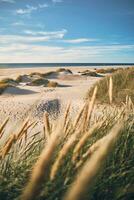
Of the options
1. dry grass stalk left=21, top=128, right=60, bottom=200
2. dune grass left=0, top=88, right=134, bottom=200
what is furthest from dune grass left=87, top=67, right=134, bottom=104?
dry grass stalk left=21, top=128, right=60, bottom=200

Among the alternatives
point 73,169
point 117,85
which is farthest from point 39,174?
point 117,85

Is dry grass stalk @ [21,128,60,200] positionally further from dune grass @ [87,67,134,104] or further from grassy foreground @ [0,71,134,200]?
dune grass @ [87,67,134,104]

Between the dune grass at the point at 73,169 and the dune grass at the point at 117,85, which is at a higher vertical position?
the dune grass at the point at 73,169

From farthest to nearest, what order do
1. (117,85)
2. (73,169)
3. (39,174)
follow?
(117,85)
(73,169)
(39,174)

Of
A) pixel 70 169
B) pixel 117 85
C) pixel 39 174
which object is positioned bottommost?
pixel 117 85

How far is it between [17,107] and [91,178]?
9471 mm

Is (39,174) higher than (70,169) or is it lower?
higher

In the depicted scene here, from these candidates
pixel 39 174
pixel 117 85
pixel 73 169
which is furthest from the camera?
pixel 117 85

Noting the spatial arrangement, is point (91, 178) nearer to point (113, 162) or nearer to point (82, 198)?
point (82, 198)

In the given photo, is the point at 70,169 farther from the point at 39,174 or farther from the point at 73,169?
the point at 39,174

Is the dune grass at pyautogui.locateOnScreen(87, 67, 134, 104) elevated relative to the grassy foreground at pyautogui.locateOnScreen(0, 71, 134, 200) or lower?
lower

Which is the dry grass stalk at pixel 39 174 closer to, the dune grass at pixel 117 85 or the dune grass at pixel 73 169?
the dune grass at pixel 73 169

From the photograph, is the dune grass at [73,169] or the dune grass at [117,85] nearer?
the dune grass at [73,169]

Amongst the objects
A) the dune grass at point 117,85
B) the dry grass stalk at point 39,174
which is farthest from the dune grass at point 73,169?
the dune grass at point 117,85
